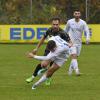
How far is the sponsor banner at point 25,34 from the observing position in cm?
3950

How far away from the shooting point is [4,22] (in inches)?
1925

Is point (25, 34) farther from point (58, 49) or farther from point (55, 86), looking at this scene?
point (58, 49)

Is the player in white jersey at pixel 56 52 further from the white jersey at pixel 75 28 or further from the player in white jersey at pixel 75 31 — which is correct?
the white jersey at pixel 75 28

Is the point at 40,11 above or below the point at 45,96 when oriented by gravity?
above

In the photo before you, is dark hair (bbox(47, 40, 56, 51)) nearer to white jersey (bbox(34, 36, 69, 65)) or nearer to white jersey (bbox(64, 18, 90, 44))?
white jersey (bbox(34, 36, 69, 65))

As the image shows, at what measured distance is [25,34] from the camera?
39.8 metres

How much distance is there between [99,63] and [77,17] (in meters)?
5.47

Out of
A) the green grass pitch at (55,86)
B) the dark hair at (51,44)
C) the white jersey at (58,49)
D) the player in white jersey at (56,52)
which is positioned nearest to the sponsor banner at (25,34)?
the green grass pitch at (55,86)

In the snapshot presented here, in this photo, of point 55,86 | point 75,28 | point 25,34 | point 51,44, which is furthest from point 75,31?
point 25,34

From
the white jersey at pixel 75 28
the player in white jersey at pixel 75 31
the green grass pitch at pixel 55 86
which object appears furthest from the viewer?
the white jersey at pixel 75 28

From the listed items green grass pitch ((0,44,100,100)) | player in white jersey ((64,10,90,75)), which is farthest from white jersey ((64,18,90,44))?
green grass pitch ((0,44,100,100))

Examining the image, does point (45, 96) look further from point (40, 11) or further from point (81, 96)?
point (40, 11)

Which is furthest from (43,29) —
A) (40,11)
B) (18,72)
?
A: (18,72)

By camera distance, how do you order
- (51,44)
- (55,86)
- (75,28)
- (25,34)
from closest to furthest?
(51,44)
(55,86)
(75,28)
(25,34)
